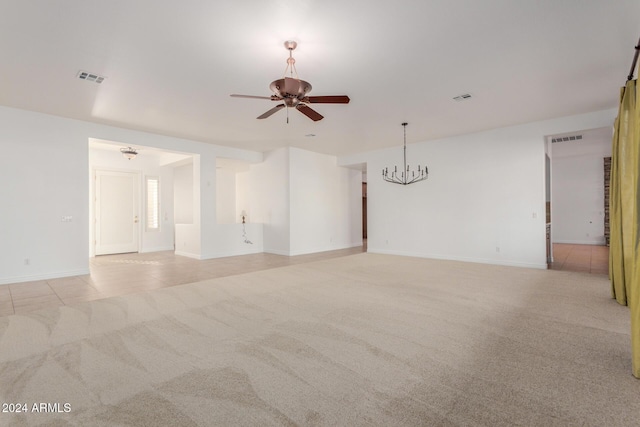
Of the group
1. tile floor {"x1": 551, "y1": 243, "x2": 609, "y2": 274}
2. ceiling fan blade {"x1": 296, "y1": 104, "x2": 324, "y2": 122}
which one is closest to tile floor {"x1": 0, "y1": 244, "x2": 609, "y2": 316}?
tile floor {"x1": 551, "y1": 243, "x2": 609, "y2": 274}

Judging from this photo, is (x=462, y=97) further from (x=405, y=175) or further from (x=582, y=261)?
(x=582, y=261)

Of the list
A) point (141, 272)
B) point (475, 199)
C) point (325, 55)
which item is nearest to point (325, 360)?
point (325, 55)

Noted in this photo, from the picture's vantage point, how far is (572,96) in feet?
15.4

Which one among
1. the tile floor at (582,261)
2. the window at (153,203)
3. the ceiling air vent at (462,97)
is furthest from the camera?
the window at (153,203)

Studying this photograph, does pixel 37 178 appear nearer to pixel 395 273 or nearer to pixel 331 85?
pixel 331 85

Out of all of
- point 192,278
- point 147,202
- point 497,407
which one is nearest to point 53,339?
point 192,278

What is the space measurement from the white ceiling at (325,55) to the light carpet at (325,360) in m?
2.89

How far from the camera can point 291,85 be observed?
3098 mm

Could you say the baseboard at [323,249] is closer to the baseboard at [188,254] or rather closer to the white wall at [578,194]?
the baseboard at [188,254]

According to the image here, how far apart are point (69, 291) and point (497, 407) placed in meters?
5.48

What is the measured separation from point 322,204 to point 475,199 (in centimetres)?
410

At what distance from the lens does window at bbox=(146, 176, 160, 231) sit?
920 cm

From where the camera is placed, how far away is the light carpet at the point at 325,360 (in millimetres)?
1713

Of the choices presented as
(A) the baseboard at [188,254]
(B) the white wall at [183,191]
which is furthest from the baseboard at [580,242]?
(B) the white wall at [183,191]
